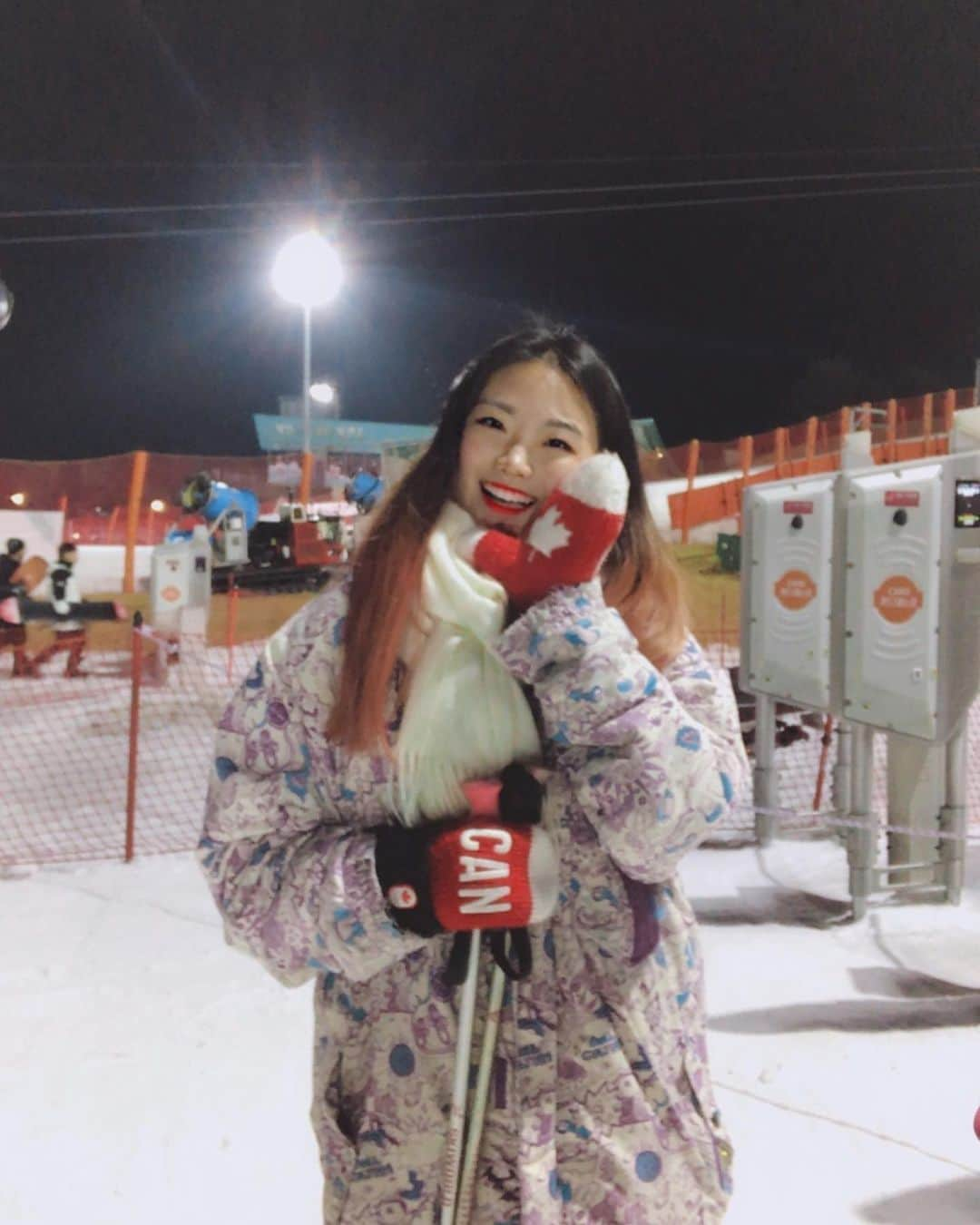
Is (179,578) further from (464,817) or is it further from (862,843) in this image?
(464,817)

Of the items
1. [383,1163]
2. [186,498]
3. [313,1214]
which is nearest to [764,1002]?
[313,1214]

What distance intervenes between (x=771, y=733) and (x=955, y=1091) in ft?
7.74

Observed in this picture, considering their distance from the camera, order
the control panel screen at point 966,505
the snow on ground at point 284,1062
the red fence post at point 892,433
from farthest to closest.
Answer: the red fence post at point 892,433 < the control panel screen at point 966,505 < the snow on ground at point 284,1062

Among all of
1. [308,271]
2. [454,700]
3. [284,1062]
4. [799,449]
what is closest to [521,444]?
[454,700]

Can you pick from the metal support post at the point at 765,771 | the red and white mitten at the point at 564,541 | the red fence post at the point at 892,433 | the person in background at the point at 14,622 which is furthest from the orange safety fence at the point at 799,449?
the red and white mitten at the point at 564,541

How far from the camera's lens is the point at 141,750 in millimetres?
6633

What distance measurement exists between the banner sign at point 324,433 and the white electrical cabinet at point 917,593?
696 centimetres

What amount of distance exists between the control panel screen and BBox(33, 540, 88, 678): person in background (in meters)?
6.35

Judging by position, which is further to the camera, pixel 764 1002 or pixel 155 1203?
pixel 764 1002

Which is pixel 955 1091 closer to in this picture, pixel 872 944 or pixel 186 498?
pixel 872 944

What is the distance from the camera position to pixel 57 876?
159 inches

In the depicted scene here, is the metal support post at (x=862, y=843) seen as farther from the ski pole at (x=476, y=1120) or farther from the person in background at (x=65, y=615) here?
the person in background at (x=65, y=615)

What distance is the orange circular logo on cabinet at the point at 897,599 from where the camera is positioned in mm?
3469

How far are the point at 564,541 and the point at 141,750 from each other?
246 inches
